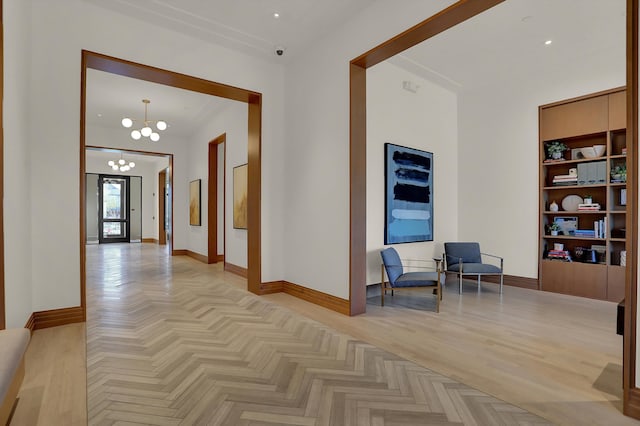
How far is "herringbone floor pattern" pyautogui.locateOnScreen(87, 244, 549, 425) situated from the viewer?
6.92 feet

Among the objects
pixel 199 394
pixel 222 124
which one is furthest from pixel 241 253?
pixel 199 394

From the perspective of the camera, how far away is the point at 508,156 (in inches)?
238

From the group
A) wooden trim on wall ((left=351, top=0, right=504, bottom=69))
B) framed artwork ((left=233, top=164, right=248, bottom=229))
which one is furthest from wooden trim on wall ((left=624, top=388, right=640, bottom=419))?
framed artwork ((left=233, top=164, right=248, bottom=229))

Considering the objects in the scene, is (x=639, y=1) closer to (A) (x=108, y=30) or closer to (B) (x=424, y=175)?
(B) (x=424, y=175)

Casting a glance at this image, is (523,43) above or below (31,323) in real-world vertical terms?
above

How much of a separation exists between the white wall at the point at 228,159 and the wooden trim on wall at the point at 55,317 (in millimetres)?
3172

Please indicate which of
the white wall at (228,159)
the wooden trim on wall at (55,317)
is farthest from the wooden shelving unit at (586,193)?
the wooden trim on wall at (55,317)

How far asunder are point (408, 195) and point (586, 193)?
2765mm

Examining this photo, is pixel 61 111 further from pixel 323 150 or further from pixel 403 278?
pixel 403 278

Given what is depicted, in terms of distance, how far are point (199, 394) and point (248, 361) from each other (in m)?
0.57

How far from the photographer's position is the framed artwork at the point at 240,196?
672 centimetres

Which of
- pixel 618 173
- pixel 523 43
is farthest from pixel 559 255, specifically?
pixel 523 43

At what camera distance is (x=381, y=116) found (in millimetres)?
5336

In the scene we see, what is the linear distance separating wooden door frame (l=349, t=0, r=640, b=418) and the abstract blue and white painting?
3.93 ft
